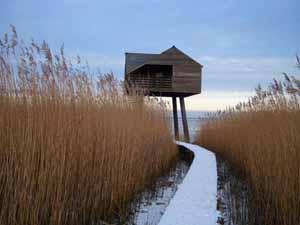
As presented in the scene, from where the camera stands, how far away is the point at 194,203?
2.31m

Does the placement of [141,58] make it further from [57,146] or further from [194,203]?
[57,146]

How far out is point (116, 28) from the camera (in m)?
6.71

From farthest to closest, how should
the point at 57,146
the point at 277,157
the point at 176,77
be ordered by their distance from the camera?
the point at 176,77
the point at 277,157
the point at 57,146

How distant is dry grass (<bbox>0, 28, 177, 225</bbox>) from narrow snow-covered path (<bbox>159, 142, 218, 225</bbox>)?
483 millimetres

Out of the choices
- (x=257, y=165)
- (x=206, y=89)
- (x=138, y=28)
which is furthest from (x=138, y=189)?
(x=206, y=89)

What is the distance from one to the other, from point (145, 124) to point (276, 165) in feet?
6.05

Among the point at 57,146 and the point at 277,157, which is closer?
the point at 57,146

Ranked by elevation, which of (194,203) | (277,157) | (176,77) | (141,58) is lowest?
(194,203)

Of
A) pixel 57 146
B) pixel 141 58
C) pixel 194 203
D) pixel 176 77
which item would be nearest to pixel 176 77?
pixel 176 77

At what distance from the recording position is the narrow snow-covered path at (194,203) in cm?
194

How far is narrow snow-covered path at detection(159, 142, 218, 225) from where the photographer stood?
1938 mm

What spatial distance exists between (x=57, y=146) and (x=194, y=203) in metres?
1.39

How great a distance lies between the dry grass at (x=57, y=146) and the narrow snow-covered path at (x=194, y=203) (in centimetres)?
48

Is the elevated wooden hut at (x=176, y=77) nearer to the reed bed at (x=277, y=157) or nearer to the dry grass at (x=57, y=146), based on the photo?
the reed bed at (x=277, y=157)
